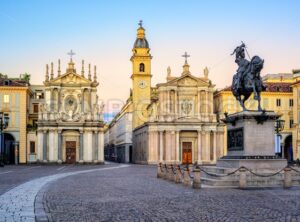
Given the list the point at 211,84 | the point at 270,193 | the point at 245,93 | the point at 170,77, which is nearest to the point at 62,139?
the point at 170,77

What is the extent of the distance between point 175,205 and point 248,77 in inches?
497

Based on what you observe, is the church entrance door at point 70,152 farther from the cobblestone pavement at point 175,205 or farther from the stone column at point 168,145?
the cobblestone pavement at point 175,205

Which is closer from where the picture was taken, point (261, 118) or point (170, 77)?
point (261, 118)

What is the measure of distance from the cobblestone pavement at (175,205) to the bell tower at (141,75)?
7166 cm

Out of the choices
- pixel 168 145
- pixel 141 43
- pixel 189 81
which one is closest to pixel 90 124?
pixel 168 145

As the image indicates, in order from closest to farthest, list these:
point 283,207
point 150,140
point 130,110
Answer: point 283,207 < point 150,140 < point 130,110

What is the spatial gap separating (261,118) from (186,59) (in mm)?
60766

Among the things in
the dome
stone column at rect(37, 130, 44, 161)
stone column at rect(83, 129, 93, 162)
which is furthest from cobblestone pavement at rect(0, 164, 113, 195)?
the dome

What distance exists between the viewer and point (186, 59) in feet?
282

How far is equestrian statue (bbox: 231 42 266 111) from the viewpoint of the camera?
90.6ft

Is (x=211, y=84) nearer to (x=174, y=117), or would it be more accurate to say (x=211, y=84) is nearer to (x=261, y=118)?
(x=174, y=117)

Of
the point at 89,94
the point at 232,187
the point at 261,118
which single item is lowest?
the point at 232,187

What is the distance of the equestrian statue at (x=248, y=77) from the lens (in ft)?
90.6

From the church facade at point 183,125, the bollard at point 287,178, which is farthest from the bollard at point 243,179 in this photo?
the church facade at point 183,125
